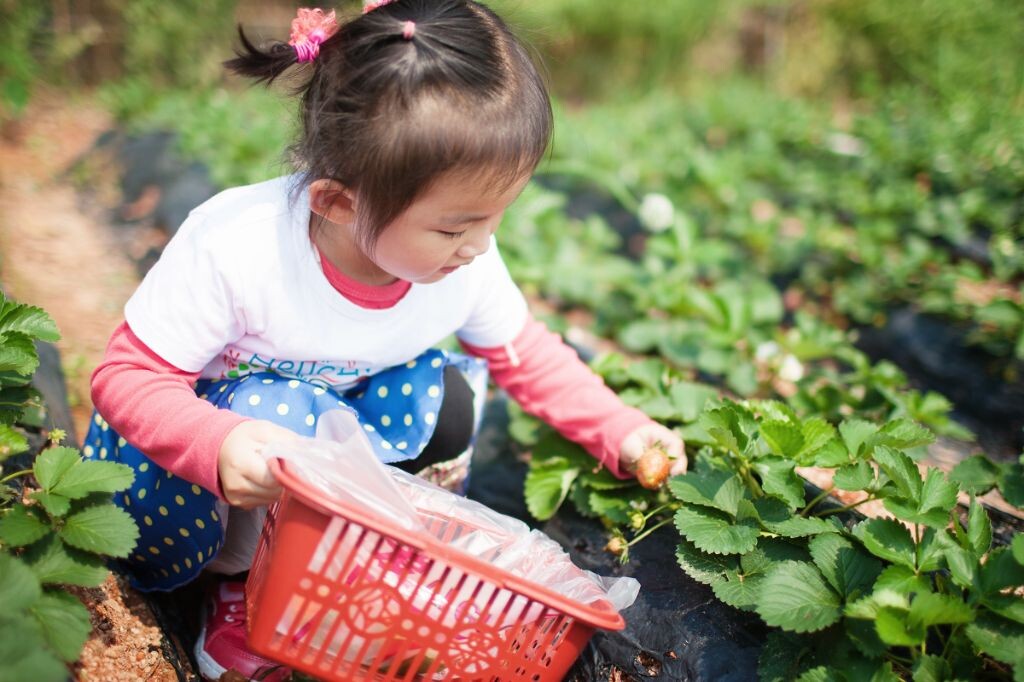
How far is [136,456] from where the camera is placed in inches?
55.6

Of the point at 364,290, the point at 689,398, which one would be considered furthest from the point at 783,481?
the point at 364,290

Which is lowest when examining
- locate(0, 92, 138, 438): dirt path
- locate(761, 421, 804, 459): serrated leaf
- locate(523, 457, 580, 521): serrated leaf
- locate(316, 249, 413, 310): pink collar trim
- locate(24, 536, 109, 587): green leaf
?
locate(0, 92, 138, 438): dirt path

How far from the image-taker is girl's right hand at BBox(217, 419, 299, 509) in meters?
1.14

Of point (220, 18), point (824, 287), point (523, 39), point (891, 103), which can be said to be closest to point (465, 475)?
point (523, 39)

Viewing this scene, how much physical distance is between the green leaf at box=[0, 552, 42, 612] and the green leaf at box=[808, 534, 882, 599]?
41.0 inches

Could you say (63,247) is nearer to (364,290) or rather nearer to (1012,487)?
(364,290)

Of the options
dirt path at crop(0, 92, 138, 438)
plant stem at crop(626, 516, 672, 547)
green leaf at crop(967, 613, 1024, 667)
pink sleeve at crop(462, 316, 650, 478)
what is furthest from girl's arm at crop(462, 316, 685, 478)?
dirt path at crop(0, 92, 138, 438)

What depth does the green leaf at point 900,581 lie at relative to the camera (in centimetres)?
112

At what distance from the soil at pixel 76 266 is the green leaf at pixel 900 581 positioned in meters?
1.05

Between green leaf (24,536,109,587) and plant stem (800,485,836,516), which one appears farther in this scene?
plant stem (800,485,836,516)

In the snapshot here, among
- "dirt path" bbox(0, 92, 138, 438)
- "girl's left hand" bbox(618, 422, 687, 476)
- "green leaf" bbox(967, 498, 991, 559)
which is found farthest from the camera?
"dirt path" bbox(0, 92, 138, 438)

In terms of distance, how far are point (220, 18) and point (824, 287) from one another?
4.59 meters

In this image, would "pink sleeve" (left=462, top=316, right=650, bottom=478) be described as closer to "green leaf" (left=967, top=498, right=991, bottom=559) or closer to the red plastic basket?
the red plastic basket

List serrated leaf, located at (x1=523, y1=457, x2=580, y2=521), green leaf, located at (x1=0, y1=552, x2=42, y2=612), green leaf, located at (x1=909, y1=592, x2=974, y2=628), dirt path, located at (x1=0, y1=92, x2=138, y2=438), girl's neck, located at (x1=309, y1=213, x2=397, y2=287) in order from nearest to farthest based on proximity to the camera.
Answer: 1. green leaf, located at (x1=0, y1=552, x2=42, y2=612)
2. green leaf, located at (x1=909, y1=592, x2=974, y2=628)
3. girl's neck, located at (x1=309, y1=213, x2=397, y2=287)
4. serrated leaf, located at (x1=523, y1=457, x2=580, y2=521)
5. dirt path, located at (x1=0, y1=92, x2=138, y2=438)
